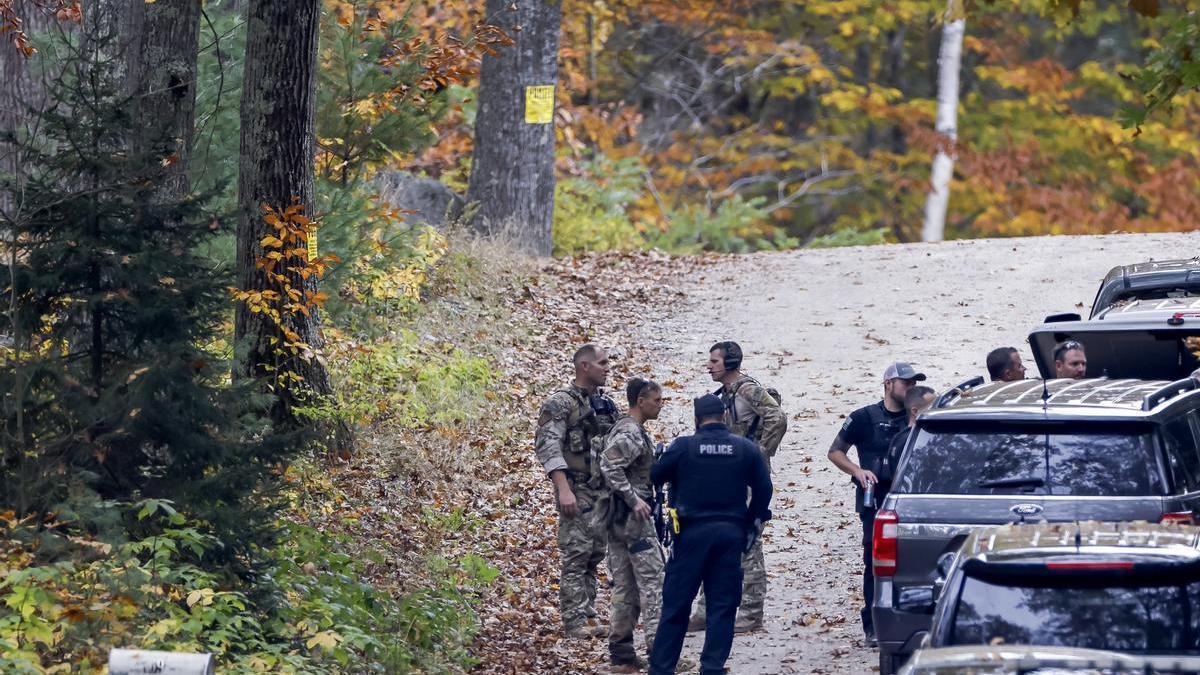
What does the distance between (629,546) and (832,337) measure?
831 cm

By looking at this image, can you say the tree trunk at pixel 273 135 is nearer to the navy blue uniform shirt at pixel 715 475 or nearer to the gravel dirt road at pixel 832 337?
the navy blue uniform shirt at pixel 715 475

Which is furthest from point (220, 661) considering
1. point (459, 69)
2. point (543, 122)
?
point (543, 122)

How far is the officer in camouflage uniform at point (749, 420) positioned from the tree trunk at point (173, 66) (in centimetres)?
389

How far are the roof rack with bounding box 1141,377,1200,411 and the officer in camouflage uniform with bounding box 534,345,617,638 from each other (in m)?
3.51

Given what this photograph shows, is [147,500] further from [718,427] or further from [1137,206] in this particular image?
[1137,206]

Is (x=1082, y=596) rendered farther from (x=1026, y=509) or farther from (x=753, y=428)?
(x=753, y=428)

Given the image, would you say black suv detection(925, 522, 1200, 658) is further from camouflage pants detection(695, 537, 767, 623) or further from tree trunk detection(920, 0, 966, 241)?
tree trunk detection(920, 0, 966, 241)

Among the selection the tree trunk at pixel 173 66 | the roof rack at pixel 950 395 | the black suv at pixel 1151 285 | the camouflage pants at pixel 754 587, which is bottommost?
the camouflage pants at pixel 754 587

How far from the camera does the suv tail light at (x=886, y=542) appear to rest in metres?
8.50

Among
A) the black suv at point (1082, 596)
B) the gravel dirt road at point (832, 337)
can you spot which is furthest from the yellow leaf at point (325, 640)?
the black suv at point (1082, 596)

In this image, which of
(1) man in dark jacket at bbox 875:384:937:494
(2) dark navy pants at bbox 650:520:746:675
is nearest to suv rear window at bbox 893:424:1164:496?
(2) dark navy pants at bbox 650:520:746:675

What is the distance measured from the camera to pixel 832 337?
1828cm

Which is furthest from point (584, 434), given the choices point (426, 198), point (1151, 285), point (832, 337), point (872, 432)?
point (426, 198)

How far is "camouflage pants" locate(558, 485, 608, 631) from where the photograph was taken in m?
10.8
